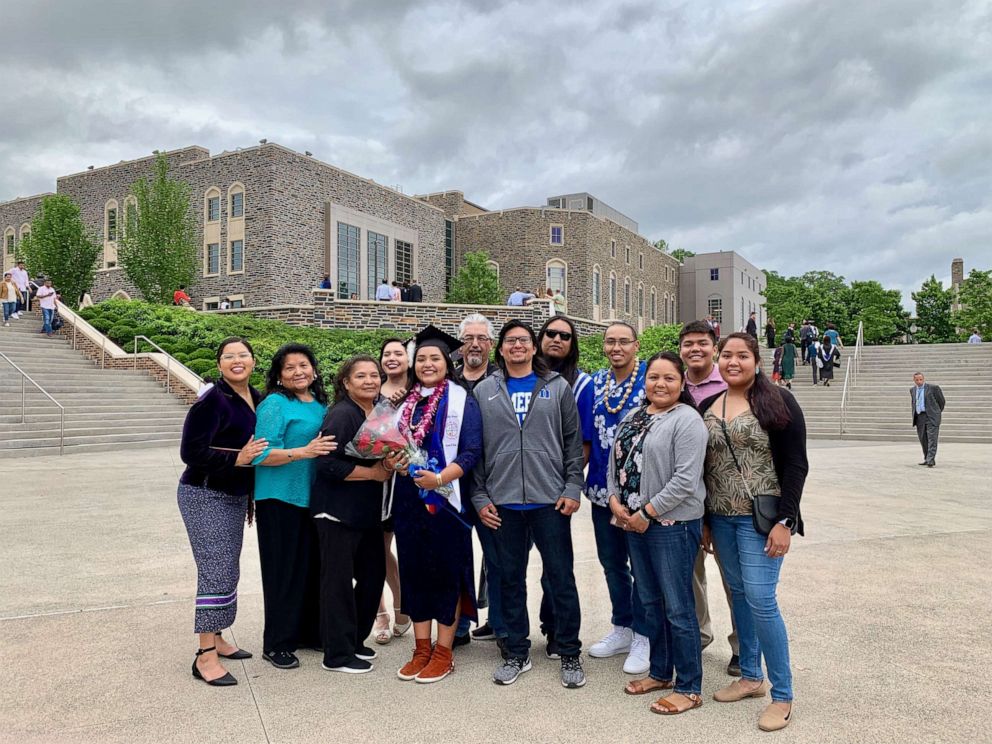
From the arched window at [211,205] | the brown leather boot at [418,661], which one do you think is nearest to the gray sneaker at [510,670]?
the brown leather boot at [418,661]

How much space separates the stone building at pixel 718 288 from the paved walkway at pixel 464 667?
58.5 m

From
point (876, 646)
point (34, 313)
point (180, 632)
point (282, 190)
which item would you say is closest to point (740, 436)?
point (876, 646)

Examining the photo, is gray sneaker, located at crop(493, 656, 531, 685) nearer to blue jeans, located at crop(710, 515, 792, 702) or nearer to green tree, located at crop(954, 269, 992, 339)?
blue jeans, located at crop(710, 515, 792, 702)

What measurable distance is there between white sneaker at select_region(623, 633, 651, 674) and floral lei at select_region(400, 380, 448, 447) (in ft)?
5.00

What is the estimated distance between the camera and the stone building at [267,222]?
1281 inches

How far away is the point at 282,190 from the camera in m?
32.6

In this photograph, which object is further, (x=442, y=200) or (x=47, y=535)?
(x=442, y=200)

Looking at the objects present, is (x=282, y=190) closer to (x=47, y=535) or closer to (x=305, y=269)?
(x=305, y=269)

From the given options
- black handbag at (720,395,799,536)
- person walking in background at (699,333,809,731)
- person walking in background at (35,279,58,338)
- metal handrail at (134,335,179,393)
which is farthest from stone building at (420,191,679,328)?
black handbag at (720,395,799,536)

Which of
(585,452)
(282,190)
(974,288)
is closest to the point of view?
(585,452)

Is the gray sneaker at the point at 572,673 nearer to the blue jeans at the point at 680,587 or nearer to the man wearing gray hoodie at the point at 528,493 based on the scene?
the man wearing gray hoodie at the point at 528,493

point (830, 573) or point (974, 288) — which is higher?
point (974, 288)

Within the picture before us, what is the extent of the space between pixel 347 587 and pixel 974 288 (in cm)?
4487

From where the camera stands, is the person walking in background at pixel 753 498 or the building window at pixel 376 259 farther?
the building window at pixel 376 259
